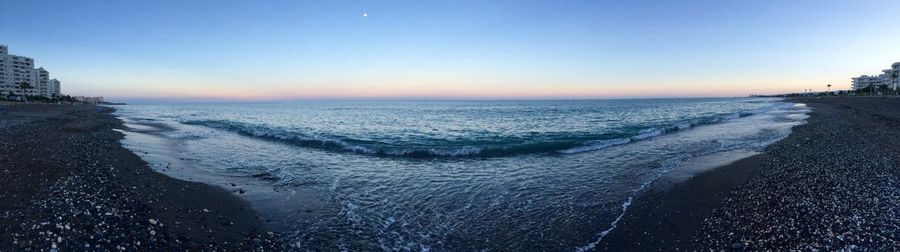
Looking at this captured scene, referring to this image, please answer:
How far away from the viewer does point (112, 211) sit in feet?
29.1

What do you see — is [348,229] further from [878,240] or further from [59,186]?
[878,240]

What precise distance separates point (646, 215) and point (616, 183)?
13.2 ft

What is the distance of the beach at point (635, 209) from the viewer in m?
7.59

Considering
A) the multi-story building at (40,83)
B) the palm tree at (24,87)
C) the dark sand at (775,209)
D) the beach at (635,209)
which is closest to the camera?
the beach at (635,209)

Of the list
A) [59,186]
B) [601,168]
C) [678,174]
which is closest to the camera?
[59,186]

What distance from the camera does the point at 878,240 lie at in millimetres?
7363

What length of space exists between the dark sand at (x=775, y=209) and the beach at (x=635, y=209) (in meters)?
0.02

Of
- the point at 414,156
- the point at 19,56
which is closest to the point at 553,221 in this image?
the point at 414,156

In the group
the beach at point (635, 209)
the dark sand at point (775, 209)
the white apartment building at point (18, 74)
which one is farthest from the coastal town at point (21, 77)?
the dark sand at point (775, 209)

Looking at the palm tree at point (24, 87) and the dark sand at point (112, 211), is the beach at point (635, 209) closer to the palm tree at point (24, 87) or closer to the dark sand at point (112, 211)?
the dark sand at point (112, 211)

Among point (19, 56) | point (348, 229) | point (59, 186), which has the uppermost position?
point (19, 56)

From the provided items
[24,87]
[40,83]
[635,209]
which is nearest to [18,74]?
[40,83]

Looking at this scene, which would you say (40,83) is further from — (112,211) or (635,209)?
(635,209)

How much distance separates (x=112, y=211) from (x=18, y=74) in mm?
203973
